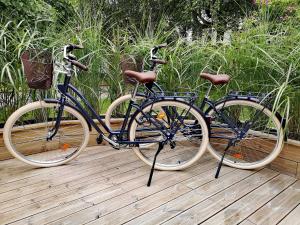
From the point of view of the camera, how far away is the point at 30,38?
235 centimetres

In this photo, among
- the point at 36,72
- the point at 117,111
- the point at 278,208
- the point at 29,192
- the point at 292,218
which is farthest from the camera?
the point at 117,111

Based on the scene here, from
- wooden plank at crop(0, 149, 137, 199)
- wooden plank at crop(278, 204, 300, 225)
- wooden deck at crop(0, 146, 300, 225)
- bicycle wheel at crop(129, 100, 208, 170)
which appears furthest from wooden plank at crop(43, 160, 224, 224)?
wooden plank at crop(278, 204, 300, 225)

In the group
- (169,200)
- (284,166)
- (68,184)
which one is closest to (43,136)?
(68,184)

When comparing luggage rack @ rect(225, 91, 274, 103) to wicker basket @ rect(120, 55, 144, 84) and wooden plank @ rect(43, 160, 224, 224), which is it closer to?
wooden plank @ rect(43, 160, 224, 224)

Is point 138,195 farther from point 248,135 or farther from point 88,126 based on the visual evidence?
point 248,135

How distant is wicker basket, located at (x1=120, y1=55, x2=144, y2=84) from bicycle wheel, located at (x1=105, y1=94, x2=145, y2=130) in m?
0.15

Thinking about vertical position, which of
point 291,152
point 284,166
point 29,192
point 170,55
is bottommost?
point 29,192

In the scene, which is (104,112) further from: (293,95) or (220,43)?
(293,95)

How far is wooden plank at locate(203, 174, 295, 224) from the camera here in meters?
1.73

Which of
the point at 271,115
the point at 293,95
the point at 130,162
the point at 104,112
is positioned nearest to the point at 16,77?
the point at 104,112

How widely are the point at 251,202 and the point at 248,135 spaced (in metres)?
0.68

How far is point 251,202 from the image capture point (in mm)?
1919

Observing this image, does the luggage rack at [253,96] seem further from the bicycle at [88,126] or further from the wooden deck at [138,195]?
the wooden deck at [138,195]

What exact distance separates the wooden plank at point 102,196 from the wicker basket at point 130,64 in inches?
33.9
